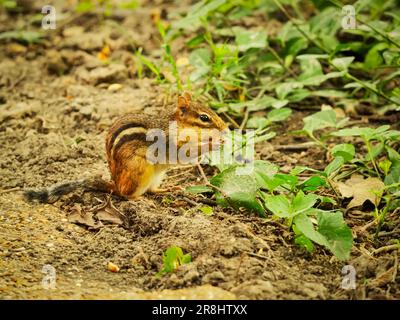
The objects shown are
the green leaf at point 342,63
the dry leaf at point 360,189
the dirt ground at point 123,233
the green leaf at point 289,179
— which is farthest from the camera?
the green leaf at point 342,63

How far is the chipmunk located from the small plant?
80 cm

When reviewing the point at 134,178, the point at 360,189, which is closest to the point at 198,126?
the point at 134,178

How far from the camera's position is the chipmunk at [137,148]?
12.2 ft

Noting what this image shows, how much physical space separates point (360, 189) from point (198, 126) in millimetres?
1142

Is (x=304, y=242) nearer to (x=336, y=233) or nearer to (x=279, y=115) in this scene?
(x=336, y=233)

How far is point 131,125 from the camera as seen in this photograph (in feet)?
12.4

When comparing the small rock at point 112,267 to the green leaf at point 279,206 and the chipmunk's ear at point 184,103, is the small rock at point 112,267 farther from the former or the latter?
the chipmunk's ear at point 184,103

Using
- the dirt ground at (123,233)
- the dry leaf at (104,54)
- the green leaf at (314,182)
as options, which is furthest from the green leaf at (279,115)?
the dry leaf at (104,54)

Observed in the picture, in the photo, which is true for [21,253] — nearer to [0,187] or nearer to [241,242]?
[0,187]

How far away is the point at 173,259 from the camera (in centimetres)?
302

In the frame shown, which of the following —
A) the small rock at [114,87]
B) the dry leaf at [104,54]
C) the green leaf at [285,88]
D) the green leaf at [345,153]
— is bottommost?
the green leaf at [345,153]

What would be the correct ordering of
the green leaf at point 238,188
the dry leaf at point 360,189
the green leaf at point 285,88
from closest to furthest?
the green leaf at point 238,188
the dry leaf at point 360,189
the green leaf at point 285,88

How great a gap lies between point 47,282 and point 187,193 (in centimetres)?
126
